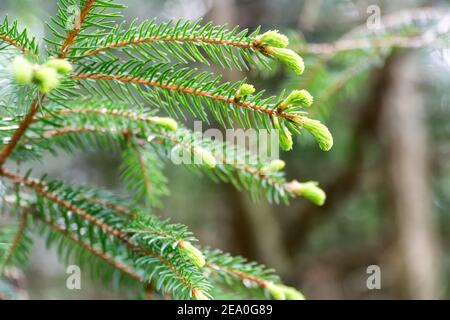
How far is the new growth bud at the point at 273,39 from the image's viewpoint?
1.67ft

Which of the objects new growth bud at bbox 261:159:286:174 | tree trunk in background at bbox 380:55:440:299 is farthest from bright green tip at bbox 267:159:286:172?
tree trunk in background at bbox 380:55:440:299

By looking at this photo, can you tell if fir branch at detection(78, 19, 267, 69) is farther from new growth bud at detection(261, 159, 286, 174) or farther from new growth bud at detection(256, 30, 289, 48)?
→ new growth bud at detection(261, 159, 286, 174)

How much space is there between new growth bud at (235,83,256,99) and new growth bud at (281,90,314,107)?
0.04 meters

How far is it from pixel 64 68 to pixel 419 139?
1896 mm

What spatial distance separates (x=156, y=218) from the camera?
68 cm

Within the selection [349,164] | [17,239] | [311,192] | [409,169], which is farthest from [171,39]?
[349,164]

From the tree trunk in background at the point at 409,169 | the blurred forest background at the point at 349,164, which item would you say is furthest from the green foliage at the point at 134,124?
the tree trunk in background at the point at 409,169

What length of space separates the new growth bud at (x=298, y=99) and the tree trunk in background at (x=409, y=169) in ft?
4.90

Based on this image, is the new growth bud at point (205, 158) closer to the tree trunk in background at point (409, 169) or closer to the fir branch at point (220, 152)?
the fir branch at point (220, 152)

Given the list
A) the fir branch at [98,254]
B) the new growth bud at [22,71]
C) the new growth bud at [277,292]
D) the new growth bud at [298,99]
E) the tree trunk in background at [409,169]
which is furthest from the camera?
the tree trunk in background at [409,169]

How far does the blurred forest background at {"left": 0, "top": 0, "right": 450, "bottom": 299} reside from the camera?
3.95 feet

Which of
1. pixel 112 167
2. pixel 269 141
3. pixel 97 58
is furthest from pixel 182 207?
pixel 97 58

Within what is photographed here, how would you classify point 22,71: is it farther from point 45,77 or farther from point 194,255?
point 194,255

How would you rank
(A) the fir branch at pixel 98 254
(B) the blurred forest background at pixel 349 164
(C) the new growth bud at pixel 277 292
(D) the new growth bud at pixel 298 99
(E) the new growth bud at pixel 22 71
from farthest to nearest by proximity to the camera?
(B) the blurred forest background at pixel 349 164
(A) the fir branch at pixel 98 254
(C) the new growth bud at pixel 277 292
(D) the new growth bud at pixel 298 99
(E) the new growth bud at pixel 22 71
